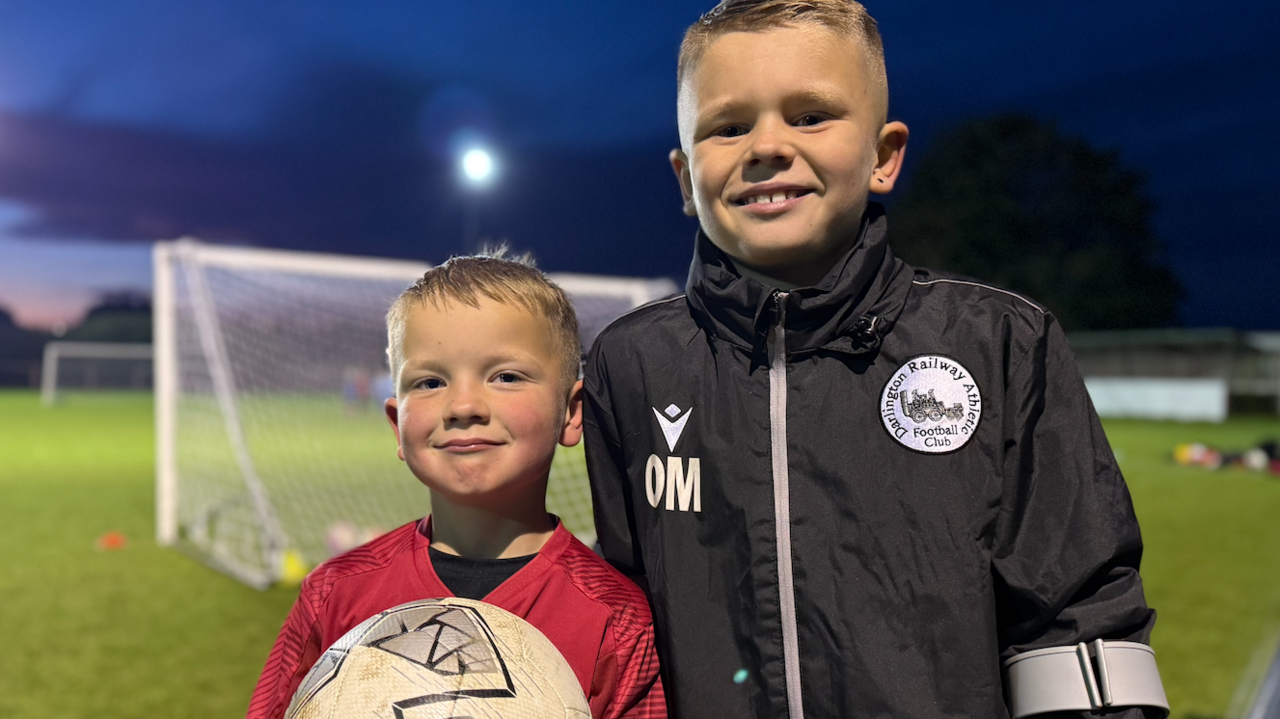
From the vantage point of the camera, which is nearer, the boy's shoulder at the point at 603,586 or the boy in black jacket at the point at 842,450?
the boy in black jacket at the point at 842,450

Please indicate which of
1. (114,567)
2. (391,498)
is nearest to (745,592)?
(114,567)

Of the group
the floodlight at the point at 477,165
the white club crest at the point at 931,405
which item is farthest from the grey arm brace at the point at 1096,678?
the floodlight at the point at 477,165

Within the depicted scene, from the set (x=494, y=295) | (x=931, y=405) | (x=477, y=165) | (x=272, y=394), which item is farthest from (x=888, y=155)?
(x=477, y=165)

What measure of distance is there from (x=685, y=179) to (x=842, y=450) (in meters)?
0.64

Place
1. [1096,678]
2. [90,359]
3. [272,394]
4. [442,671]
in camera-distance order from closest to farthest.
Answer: [442,671] → [1096,678] → [272,394] → [90,359]

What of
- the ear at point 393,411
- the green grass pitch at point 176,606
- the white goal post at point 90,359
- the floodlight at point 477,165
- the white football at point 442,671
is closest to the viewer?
the white football at point 442,671

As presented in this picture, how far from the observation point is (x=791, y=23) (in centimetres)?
155

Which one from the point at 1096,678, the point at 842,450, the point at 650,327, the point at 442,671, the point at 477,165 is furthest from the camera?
the point at 477,165

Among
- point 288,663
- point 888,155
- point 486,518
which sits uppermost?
point 888,155

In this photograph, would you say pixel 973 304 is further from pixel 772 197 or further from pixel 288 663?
pixel 288 663

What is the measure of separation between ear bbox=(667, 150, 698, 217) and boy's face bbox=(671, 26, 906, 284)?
0.14 metres

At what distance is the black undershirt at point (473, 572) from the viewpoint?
5.32 ft

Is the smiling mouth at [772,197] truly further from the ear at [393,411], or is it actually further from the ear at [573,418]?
the ear at [393,411]

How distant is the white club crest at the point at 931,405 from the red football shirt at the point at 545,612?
1.87 ft
